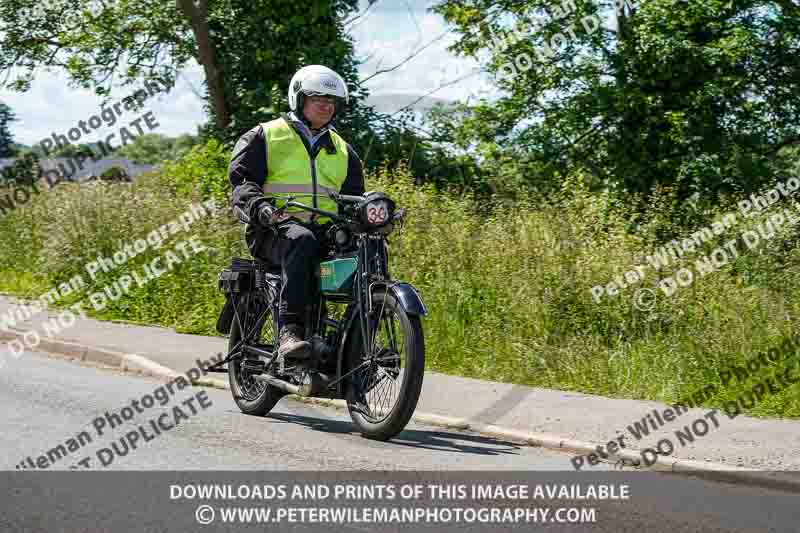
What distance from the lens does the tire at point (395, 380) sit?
22.6 ft

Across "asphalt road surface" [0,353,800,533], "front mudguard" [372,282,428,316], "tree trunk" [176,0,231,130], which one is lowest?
"asphalt road surface" [0,353,800,533]

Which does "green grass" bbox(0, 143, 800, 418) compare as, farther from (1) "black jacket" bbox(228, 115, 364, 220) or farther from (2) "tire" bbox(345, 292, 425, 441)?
(1) "black jacket" bbox(228, 115, 364, 220)

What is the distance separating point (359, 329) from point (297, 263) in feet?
2.07

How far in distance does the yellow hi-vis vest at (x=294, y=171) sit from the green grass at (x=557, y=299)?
3.08 m

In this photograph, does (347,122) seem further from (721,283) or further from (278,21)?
(721,283)

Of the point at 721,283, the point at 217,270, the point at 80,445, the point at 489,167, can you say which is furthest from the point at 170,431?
the point at 489,167

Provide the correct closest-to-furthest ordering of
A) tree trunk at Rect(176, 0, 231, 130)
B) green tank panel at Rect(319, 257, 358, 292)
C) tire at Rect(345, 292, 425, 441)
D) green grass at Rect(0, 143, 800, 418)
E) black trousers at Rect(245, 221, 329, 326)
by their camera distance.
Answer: tire at Rect(345, 292, 425, 441), green tank panel at Rect(319, 257, 358, 292), black trousers at Rect(245, 221, 329, 326), green grass at Rect(0, 143, 800, 418), tree trunk at Rect(176, 0, 231, 130)

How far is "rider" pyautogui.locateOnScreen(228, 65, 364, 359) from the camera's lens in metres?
7.73

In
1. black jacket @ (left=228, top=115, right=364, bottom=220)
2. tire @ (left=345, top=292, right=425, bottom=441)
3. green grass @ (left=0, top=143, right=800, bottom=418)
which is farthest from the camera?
green grass @ (left=0, top=143, right=800, bottom=418)

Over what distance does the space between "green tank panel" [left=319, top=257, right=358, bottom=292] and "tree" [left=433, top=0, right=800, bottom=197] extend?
12426mm

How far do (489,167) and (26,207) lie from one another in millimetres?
9131

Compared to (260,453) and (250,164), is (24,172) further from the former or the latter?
(260,453)

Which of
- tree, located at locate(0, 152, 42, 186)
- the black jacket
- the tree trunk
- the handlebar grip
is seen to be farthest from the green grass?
the tree trunk

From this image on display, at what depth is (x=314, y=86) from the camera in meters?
7.79
